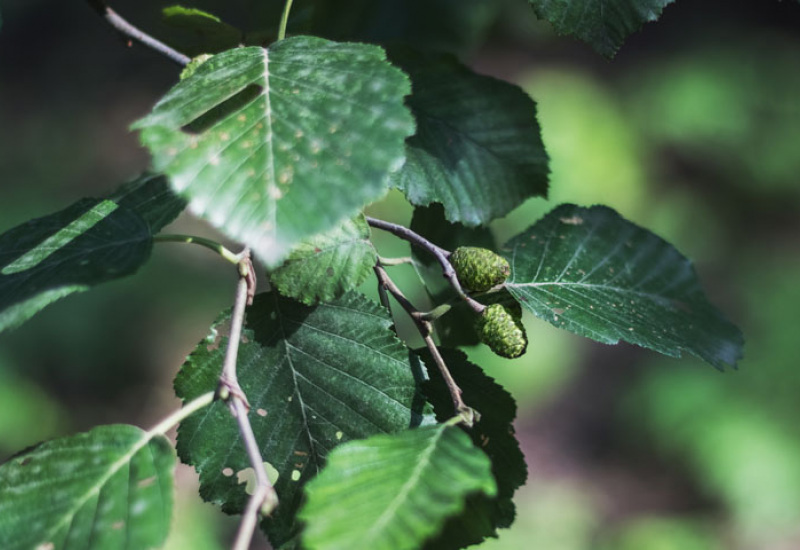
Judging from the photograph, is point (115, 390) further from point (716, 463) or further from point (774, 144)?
point (774, 144)

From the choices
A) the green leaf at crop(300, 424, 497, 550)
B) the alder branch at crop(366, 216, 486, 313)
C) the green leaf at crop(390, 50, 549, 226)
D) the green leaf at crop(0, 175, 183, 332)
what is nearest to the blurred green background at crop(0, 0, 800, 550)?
the green leaf at crop(390, 50, 549, 226)

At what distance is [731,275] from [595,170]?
954mm

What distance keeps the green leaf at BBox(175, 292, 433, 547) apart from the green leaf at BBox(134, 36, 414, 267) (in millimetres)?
213

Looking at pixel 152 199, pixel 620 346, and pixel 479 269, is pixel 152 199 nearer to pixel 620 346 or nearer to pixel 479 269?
pixel 479 269

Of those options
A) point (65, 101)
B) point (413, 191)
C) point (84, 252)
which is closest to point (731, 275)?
point (413, 191)

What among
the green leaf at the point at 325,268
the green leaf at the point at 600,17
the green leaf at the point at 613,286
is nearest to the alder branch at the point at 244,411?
the green leaf at the point at 325,268

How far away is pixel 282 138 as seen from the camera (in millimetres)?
626

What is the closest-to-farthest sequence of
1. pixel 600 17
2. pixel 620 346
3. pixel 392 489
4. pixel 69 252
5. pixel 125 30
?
pixel 392 489 < pixel 69 252 < pixel 600 17 < pixel 125 30 < pixel 620 346

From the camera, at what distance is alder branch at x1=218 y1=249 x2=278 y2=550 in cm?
56

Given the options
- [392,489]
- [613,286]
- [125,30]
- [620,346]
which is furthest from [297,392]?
[620,346]

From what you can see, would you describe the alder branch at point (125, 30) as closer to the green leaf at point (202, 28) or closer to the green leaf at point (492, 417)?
the green leaf at point (202, 28)

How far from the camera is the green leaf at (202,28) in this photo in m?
0.95

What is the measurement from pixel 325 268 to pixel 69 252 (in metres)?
0.24

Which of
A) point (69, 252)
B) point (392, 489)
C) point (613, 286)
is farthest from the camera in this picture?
point (613, 286)
